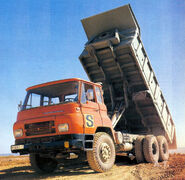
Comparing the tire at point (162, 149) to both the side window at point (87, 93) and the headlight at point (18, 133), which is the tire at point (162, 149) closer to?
the side window at point (87, 93)

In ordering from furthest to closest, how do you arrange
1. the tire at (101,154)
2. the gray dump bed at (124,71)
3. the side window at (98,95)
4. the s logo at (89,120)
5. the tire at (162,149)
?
the tire at (162,149), the gray dump bed at (124,71), the side window at (98,95), the s logo at (89,120), the tire at (101,154)

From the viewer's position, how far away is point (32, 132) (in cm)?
570

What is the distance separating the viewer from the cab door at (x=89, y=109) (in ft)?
18.4

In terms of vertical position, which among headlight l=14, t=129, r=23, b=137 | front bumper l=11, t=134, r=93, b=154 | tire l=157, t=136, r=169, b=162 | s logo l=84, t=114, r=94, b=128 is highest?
s logo l=84, t=114, r=94, b=128

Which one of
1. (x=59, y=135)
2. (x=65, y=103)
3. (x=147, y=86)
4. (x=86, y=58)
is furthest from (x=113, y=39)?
(x=59, y=135)

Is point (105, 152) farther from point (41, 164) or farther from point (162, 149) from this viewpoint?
point (162, 149)

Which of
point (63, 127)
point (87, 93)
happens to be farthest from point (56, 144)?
point (87, 93)

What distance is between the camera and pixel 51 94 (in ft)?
21.1

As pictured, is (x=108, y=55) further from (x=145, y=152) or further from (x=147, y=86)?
(x=145, y=152)

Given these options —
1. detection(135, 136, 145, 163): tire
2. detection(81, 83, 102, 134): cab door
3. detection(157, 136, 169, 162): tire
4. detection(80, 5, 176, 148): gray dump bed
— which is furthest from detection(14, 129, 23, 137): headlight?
detection(157, 136, 169, 162): tire

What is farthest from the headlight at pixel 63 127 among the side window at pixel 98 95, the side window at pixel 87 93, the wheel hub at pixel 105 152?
the side window at pixel 98 95

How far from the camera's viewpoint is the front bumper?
5.18 m

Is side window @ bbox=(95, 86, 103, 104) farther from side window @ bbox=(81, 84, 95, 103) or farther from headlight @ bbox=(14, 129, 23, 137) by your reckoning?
headlight @ bbox=(14, 129, 23, 137)

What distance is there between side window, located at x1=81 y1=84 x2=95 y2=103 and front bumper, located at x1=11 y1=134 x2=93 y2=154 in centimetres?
86
